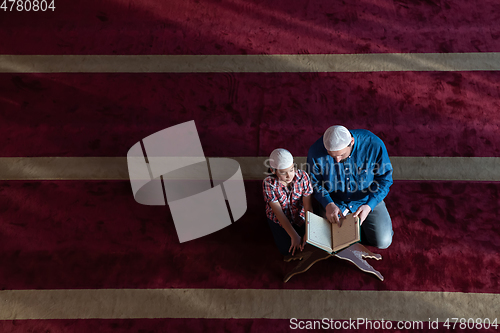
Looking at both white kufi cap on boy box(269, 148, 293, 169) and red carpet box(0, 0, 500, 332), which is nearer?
white kufi cap on boy box(269, 148, 293, 169)

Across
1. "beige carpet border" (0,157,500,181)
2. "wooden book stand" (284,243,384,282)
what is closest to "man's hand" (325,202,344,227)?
"wooden book stand" (284,243,384,282)

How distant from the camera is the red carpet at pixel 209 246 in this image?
246cm

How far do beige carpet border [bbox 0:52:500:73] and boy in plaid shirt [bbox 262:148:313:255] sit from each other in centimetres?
155

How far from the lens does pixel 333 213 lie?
7.14ft

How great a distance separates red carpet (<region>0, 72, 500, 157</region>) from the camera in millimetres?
3029

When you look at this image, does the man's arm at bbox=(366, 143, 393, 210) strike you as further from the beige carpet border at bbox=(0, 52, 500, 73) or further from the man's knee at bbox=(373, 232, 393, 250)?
the beige carpet border at bbox=(0, 52, 500, 73)

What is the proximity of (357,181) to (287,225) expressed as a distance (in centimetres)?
53

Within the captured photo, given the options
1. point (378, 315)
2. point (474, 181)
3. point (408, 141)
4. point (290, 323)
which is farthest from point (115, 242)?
point (474, 181)

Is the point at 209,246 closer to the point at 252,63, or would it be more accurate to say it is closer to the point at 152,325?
the point at 152,325

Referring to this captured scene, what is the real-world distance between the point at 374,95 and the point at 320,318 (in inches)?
76.7

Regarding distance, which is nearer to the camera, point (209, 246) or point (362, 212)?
point (362, 212)

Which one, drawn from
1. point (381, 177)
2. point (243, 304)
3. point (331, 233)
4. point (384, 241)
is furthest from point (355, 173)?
point (243, 304)

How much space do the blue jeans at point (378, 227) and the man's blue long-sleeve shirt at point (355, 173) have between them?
136 mm

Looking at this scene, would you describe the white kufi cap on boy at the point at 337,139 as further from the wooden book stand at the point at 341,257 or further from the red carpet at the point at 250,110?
the red carpet at the point at 250,110
